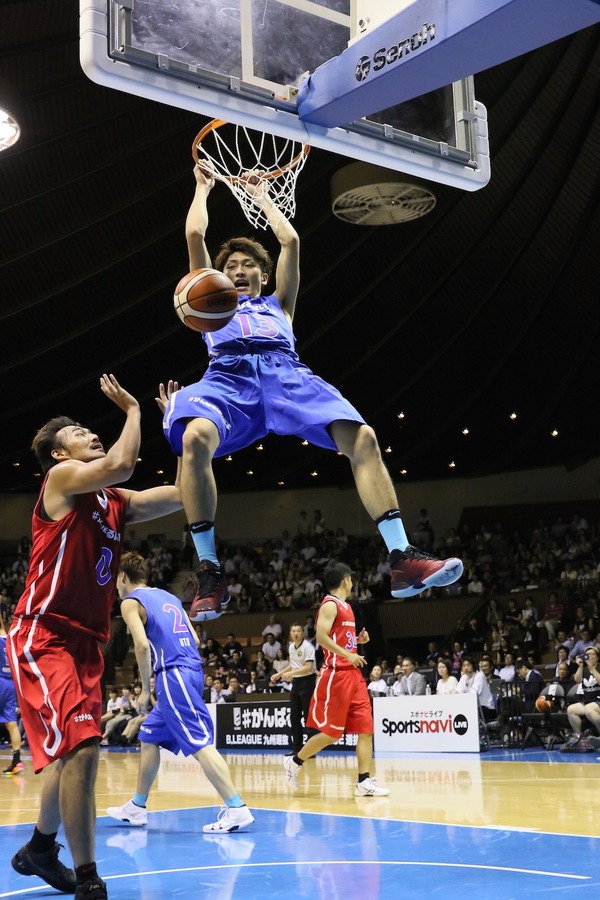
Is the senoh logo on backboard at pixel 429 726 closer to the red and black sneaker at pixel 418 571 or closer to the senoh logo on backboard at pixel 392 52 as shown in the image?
the red and black sneaker at pixel 418 571

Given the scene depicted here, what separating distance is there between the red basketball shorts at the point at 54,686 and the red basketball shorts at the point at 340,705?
15.9 ft

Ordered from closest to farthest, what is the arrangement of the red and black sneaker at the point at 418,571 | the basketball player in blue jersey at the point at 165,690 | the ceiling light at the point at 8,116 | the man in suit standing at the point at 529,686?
1. the red and black sneaker at the point at 418,571
2. the basketball player in blue jersey at the point at 165,690
3. the ceiling light at the point at 8,116
4. the man in suit standing at the point at 529,686

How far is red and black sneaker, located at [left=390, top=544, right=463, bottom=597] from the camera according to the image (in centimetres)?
412

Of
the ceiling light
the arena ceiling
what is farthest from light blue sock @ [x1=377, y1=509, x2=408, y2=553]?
the arena ceiling

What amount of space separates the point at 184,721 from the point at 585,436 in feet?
75.3

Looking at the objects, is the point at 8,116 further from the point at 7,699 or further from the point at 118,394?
the point at 118,394

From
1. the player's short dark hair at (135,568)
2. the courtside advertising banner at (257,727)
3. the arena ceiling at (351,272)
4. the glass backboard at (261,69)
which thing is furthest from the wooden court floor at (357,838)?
the arena ceiling at (351,272)

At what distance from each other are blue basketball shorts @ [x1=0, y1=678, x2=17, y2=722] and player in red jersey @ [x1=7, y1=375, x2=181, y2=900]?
303 inches

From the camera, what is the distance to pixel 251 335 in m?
4.88

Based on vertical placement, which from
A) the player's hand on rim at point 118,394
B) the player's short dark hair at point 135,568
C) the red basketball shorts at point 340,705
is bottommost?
the red basketball shorts at point 340,705

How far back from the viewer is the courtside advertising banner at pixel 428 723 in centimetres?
1464

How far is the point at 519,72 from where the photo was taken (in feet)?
56.7

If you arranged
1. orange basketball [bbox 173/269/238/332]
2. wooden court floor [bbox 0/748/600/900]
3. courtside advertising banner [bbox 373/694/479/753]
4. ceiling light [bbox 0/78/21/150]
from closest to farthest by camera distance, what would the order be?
1. orange basketball [bbox 173/269/238/332]
2. wooden court floor [bbox 0/748/600/900]
3. ceiling light [bbox 0/78/21/150]
4. courtside advertising banner [bbox 373/694/479/753]

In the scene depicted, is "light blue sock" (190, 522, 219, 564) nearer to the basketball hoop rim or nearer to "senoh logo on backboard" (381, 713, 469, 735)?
the basketball hoop rim
